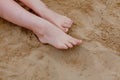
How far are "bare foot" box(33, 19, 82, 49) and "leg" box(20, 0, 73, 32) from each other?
62mm

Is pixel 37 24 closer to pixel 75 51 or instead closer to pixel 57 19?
pixel 57 19

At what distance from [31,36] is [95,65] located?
41 centimetres

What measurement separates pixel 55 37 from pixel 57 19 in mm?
136

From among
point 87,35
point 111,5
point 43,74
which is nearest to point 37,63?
point 43,74

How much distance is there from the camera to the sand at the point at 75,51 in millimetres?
1736

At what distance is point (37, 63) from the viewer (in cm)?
179

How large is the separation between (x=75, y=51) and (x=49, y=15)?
27cm

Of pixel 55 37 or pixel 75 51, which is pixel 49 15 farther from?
pixel 75 51

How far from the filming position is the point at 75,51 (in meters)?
1.81

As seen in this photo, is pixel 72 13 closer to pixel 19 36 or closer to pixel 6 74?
pixel 19 36

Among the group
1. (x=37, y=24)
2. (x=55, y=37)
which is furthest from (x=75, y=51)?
(x=37, y=24)

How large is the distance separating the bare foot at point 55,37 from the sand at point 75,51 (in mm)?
42

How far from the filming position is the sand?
174cm

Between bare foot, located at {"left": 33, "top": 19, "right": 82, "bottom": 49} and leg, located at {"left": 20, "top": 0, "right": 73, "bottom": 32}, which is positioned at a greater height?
leg, located at {"left": 20, "top": 0, "right": 73, "bottom": 32}
